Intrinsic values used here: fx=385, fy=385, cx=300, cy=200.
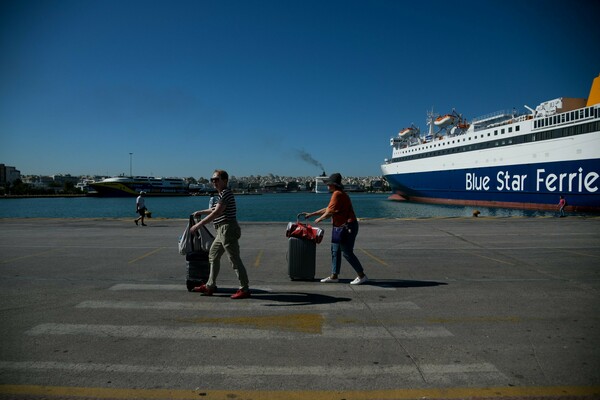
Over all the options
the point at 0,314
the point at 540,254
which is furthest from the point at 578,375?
the point at 540,254

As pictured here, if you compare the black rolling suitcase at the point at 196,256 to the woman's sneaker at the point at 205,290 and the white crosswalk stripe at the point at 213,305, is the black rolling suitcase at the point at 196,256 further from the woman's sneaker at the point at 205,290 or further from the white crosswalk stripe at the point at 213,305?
the white crosswalk stripe at the point at 213,305

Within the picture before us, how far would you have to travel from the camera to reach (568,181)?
40031 mm

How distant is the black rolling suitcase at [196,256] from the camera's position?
6.09 metres

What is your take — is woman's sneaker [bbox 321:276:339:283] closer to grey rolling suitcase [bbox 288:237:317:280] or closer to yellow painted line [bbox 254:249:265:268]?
grey rolling suitcase [bbox 288:237:317:280]

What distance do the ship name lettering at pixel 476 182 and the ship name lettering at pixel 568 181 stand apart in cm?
816

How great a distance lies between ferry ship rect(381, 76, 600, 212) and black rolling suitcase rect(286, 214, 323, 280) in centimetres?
4100

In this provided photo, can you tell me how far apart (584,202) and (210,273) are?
Answer: 4356cm

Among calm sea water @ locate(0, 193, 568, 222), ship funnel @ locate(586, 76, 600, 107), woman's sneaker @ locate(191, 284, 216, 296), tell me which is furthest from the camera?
calm sea water @ locate(0, 193, 568, 222)

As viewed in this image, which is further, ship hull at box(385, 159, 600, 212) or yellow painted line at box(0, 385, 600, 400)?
ship hull at box(385, 159, 600, 212)

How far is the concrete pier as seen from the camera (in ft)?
10.0

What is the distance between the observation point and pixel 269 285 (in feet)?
21.8

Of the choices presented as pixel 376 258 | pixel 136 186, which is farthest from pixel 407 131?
pixel 136 186

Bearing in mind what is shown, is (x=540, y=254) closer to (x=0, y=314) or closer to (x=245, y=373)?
(x=245, y=373)

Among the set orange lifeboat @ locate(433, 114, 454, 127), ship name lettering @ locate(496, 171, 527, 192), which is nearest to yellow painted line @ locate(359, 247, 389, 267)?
ship name lettering @ locate(496, 171, 527, 192)
